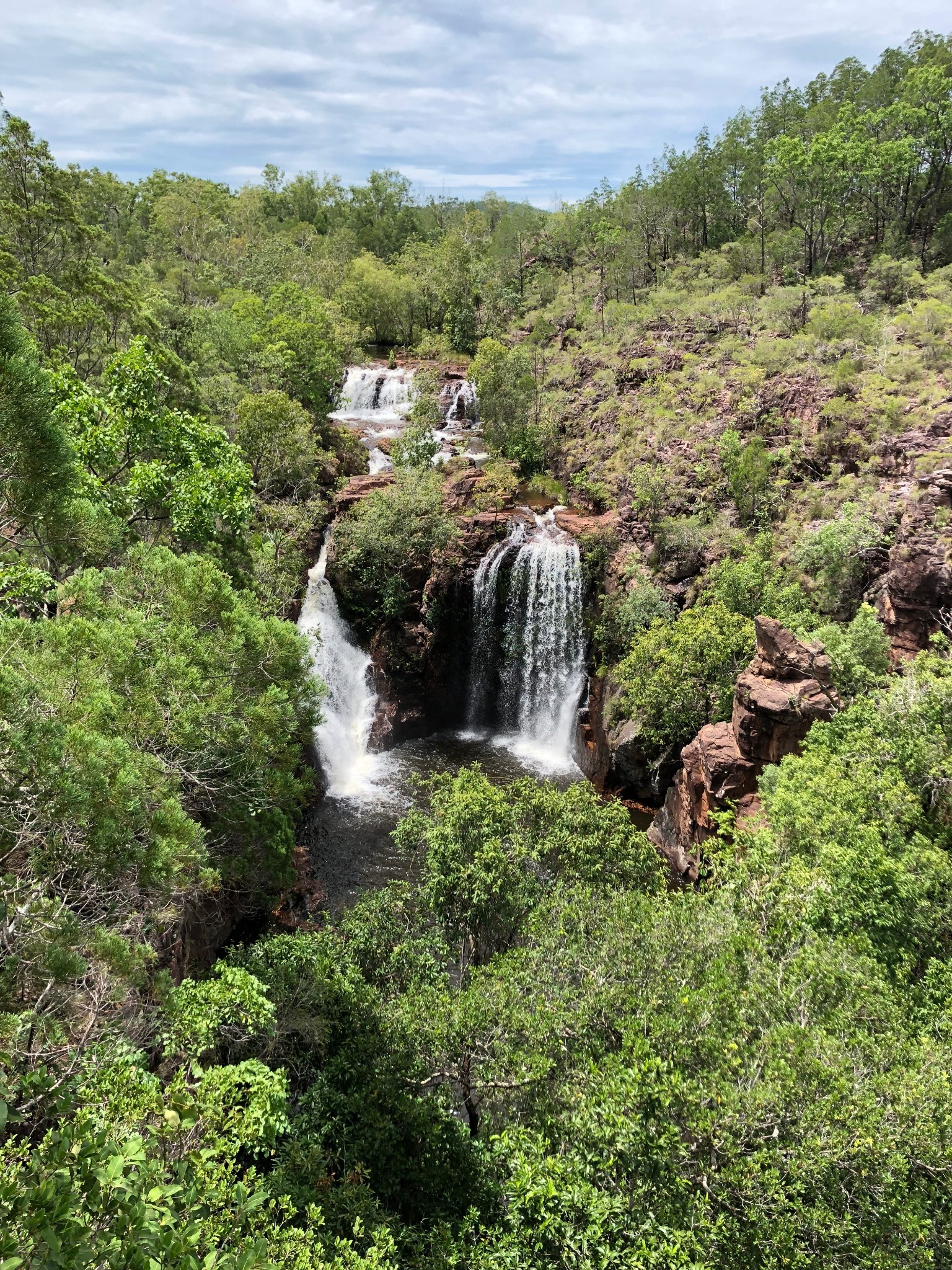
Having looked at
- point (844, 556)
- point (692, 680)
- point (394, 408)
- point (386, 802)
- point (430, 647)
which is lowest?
point (386, 802)

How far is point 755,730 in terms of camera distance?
17.1m

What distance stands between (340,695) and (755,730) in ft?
50.7

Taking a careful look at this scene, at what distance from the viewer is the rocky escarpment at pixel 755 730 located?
16.4 meters

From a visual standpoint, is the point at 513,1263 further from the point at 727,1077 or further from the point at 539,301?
the point at 539,301

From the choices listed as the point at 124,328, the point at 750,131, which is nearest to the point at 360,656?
the point at 124,328

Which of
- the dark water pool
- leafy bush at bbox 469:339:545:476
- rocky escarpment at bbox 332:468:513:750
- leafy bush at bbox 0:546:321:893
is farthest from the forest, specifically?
leafy bush at bbox 469:339:545:476

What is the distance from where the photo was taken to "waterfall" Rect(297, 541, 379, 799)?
24.9 meters

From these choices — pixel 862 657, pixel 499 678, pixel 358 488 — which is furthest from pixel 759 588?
pixel 358 488

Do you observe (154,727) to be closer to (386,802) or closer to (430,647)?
(386,802)

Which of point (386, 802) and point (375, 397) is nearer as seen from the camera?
point (386, 802)

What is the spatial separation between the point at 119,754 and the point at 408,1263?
675 cm

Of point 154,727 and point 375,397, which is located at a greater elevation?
point 375,397

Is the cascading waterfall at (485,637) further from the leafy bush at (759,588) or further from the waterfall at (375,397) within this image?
the waterfall at (375,397)

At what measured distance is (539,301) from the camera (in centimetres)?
5809
